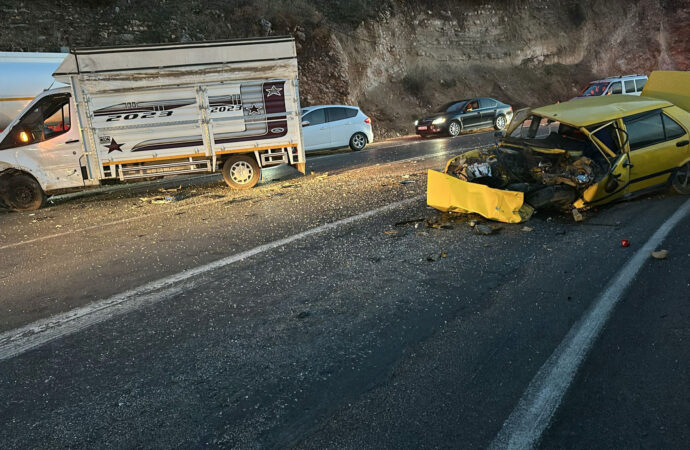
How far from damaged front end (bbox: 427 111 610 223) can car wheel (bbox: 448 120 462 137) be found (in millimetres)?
12283

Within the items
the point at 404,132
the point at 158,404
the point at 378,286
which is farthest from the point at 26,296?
the point at 404,132

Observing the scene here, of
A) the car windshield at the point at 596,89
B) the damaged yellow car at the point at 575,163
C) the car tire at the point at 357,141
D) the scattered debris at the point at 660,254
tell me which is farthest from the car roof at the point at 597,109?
the car windshield at the point at 596,89

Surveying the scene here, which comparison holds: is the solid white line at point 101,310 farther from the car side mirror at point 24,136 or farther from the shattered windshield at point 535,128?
the car side mirror at point 24,136

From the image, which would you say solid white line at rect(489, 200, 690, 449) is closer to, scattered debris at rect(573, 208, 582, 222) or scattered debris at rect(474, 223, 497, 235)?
scattered debris at rect(474, 223, 497, 235)

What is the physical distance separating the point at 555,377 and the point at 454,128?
18.0 meters

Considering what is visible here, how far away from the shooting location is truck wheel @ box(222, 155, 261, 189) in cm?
1073

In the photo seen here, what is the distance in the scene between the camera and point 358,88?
24.8 meters

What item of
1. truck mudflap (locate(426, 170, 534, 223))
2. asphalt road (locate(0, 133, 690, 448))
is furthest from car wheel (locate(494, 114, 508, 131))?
truck mudflap (locate(426, 170, 534, 223))

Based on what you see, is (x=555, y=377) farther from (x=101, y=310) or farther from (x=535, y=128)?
(x=535, y=128)

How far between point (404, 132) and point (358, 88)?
11.3 feet

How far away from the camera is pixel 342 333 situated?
4.05m

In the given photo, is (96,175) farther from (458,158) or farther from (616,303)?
(616,303)

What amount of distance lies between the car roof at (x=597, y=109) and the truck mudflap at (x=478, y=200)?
1.63 metres

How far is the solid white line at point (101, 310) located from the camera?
4.21 meters
